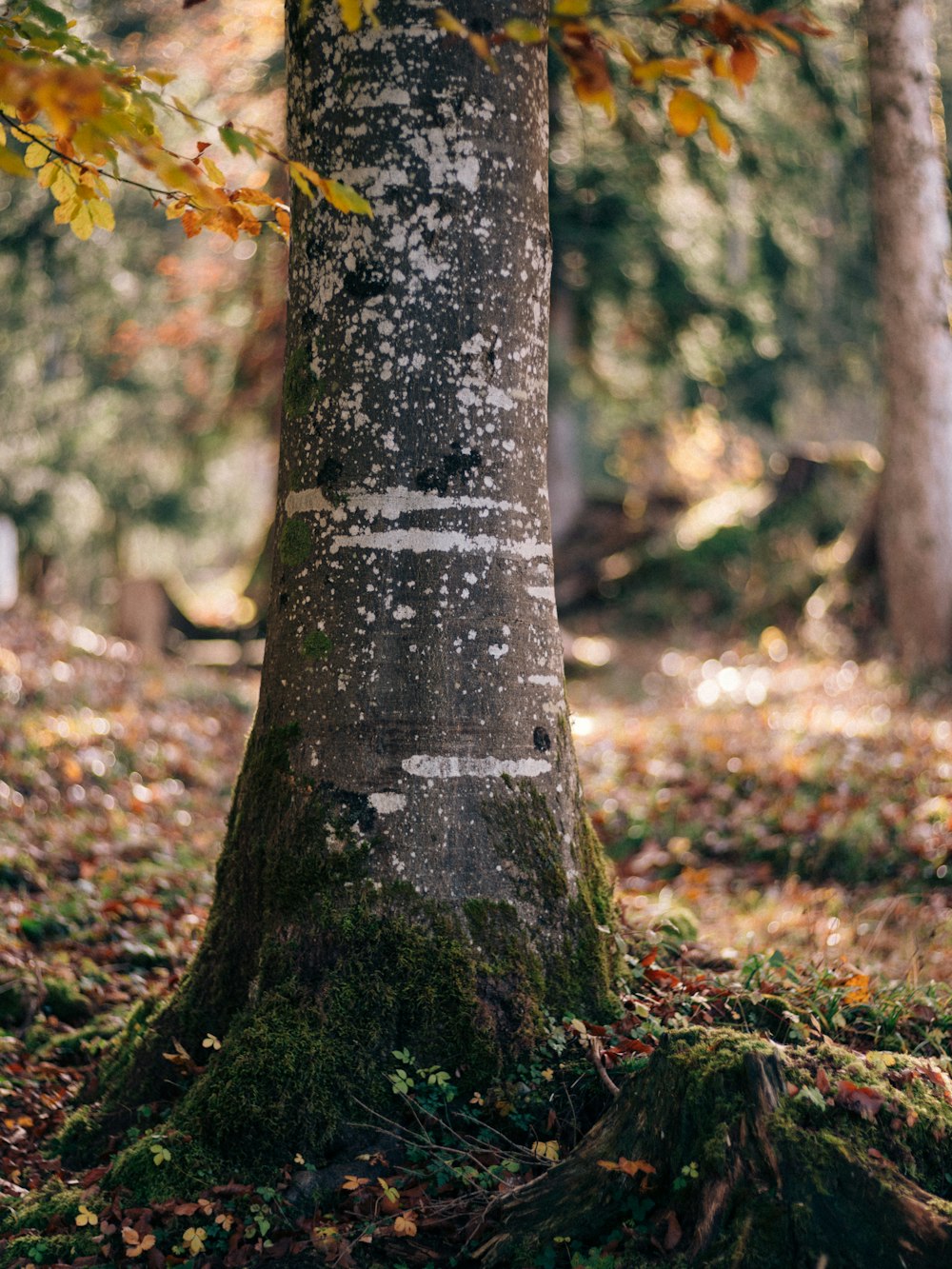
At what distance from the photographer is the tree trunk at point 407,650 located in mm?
3178

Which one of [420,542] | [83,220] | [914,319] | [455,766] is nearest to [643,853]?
[455,766]

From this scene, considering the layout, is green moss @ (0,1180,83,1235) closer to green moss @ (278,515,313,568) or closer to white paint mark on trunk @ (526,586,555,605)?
green moss @ (278,515,313,568)

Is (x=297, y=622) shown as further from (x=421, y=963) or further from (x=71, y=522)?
(x=71, y=522)

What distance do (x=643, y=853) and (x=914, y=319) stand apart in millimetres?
6167

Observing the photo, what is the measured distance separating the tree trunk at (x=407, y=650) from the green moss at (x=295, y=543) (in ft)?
0.03

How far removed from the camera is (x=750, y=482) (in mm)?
16594

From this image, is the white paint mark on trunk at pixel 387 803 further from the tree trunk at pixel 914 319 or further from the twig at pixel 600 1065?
the tree trunk at pixel 914 319

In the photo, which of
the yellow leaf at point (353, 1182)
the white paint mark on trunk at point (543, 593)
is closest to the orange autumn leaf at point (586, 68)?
the white paint mark on trunk at point (543, 593)

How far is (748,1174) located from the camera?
8.34 ft

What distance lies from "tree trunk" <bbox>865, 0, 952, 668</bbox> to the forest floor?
2.82 ft

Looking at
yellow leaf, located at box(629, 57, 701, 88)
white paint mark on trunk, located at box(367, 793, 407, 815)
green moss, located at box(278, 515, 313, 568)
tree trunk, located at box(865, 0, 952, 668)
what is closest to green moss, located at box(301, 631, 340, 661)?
green moss, located at box(278, 515, 313, 568)

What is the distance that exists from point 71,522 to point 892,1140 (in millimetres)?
15032

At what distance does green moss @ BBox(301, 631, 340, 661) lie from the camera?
11.0 ft

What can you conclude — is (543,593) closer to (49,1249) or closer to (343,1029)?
(343,1029)
